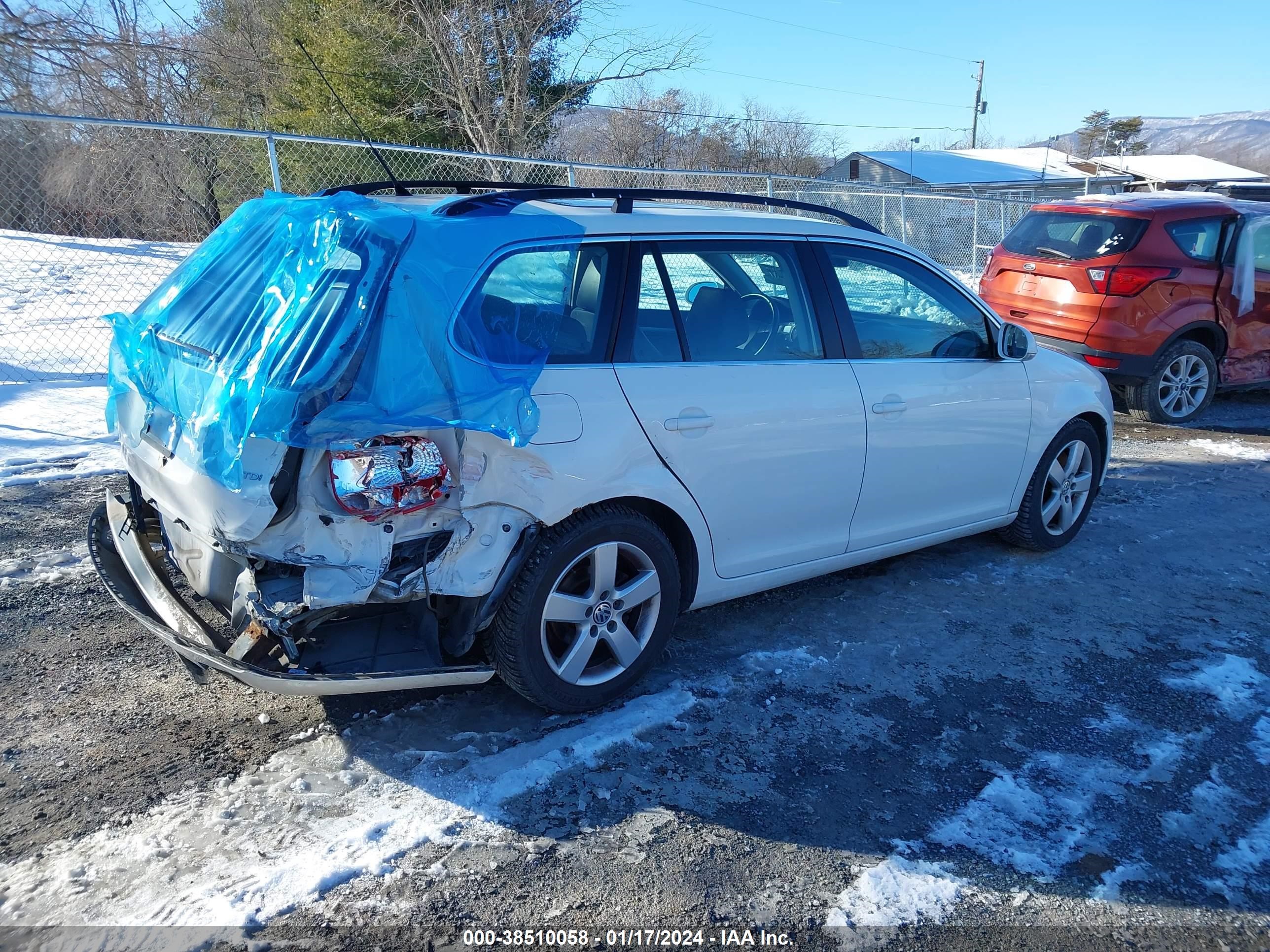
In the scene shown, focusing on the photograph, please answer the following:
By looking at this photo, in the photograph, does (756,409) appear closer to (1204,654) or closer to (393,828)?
A: (393,828)

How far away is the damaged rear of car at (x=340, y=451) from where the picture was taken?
109 inches

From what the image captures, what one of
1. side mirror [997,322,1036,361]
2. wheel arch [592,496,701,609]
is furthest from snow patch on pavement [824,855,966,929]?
side mirror [997,322,1036,361]

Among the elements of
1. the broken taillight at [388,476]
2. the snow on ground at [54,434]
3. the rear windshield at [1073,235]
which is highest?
the rear windshield at [1073,235]

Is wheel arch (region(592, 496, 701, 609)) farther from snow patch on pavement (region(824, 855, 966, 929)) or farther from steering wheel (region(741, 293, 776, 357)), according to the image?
snow patch on pavement (region(824, 855, 966, 929))

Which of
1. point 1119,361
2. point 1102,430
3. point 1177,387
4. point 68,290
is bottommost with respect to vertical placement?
point 1177,387

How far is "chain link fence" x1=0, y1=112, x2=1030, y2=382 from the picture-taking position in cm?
894

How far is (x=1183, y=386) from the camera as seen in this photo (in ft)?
27.8

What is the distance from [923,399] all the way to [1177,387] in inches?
218

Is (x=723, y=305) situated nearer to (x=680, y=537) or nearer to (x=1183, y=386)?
(x=680, y=537)

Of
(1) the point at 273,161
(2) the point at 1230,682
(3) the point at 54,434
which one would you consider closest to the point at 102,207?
(1) the point at 273,161

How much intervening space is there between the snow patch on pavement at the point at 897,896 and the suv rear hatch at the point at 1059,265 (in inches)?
249

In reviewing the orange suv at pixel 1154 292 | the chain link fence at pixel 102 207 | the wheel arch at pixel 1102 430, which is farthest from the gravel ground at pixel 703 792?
the chain link fence at pixel 102 207

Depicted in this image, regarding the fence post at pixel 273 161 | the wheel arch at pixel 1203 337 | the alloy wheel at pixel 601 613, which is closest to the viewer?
the alloy wheel at pixel 601 613

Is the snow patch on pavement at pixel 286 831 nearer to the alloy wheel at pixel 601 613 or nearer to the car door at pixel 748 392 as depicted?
the alloy wheel at pixel 601 613
